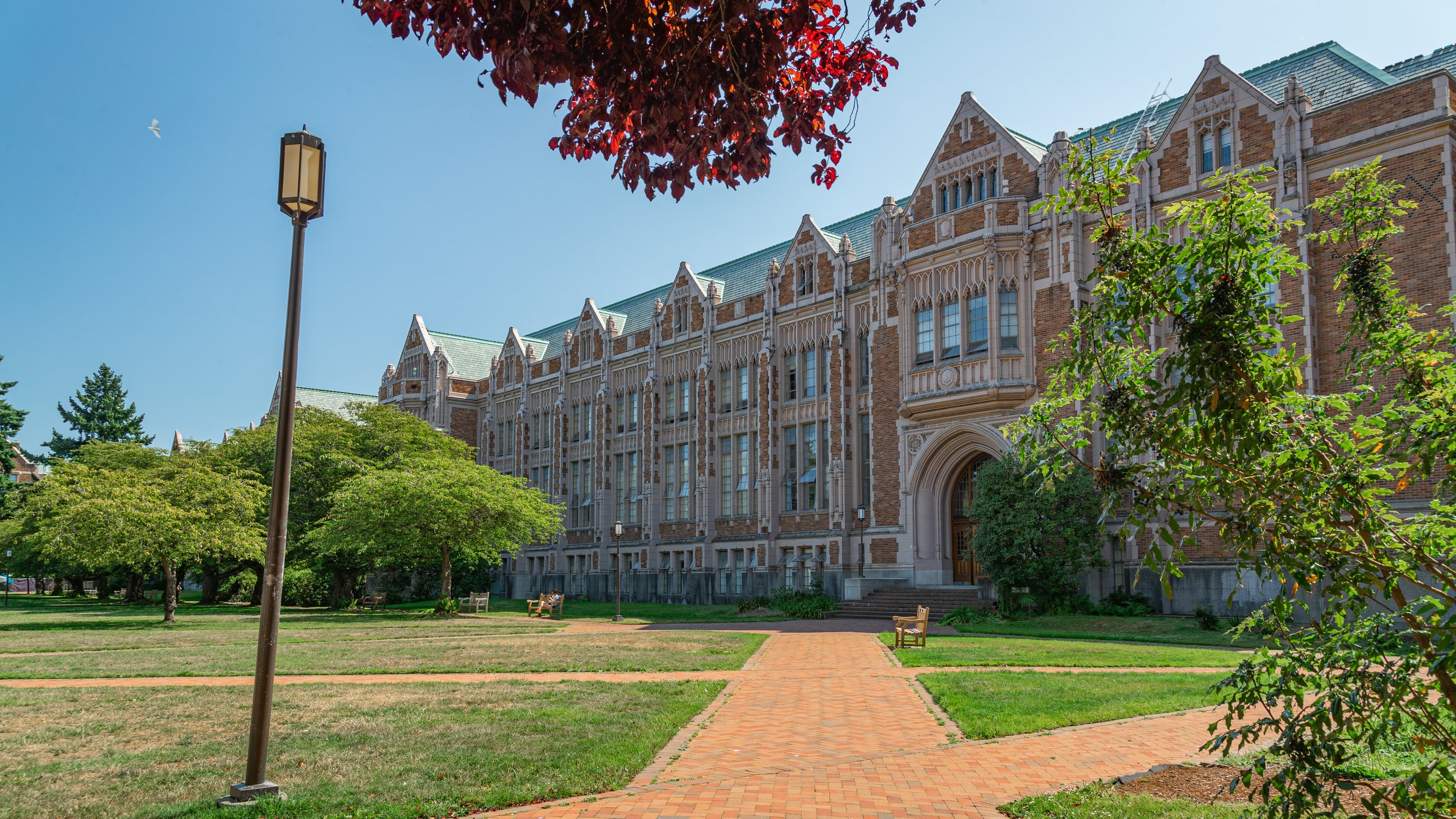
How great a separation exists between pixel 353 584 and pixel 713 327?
21581 mm

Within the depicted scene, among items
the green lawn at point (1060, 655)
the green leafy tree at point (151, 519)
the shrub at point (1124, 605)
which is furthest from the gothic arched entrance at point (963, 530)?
the green leafy tree at point (151, 519)

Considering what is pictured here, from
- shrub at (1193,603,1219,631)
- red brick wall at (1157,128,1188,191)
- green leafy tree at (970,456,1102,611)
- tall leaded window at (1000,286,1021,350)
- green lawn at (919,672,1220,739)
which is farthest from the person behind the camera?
tall leaded window at (1000,286,1021,350)

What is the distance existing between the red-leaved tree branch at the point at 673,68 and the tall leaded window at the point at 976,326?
28.6 metres

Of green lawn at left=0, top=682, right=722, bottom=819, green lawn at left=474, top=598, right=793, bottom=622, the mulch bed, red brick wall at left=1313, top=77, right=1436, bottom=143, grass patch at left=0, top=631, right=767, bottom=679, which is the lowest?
green lawn at left=474, top=598, right=793, bottom=622

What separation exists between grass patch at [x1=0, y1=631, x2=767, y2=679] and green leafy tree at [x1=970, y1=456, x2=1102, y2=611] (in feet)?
28.8

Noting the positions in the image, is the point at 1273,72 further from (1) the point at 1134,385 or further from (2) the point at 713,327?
(1) the point at 1134,385

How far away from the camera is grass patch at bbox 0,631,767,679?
16.3m

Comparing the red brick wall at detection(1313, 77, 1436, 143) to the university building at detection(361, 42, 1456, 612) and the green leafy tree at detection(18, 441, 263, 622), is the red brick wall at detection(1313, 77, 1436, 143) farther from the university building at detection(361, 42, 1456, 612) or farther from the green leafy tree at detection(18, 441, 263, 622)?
the green leafy tree at detection(18, 441, 263, 622)

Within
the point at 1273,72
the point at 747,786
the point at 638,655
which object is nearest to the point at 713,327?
the point at 1273,72

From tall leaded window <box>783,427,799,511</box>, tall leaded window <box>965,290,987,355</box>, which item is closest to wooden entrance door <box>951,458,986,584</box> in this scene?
tall leaded window <box>965,290,987,355</box>

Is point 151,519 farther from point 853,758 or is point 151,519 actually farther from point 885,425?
point 853,758

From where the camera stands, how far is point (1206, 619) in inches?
974

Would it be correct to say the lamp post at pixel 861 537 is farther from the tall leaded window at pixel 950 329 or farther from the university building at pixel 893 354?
the tall leaded window at pixel 950 329

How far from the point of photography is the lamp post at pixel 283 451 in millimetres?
7395
